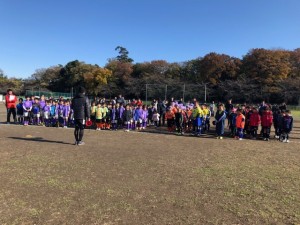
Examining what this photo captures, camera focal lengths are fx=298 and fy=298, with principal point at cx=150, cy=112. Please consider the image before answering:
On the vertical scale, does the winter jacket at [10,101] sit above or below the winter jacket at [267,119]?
above

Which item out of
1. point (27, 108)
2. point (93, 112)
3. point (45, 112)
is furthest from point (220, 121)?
point (27, 108)

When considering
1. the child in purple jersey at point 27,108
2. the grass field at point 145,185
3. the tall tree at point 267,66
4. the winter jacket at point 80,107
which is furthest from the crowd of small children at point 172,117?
the tall tree at point 267,66

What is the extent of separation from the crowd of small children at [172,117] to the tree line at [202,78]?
1405 inches

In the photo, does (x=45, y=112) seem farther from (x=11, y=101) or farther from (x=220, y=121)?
(x=220, y=121)

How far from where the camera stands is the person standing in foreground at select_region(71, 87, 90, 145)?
392 inches

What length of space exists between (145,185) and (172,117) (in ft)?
32.4

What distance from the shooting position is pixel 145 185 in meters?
5.77

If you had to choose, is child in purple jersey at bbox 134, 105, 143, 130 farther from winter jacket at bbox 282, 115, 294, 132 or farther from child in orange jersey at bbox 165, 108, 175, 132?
winter jacket at bbox 282, 115, 294, 132

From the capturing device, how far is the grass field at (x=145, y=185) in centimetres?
437

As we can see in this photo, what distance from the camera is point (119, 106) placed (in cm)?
1577

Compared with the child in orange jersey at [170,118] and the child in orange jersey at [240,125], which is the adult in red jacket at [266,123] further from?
the child in orange jersey at [170,118]

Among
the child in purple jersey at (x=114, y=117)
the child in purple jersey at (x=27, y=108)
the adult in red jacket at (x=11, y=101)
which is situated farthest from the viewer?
the child in purple jersey at (x=27, y=108)

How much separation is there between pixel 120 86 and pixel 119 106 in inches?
2220

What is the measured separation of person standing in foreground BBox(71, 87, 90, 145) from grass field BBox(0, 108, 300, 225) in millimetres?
641
